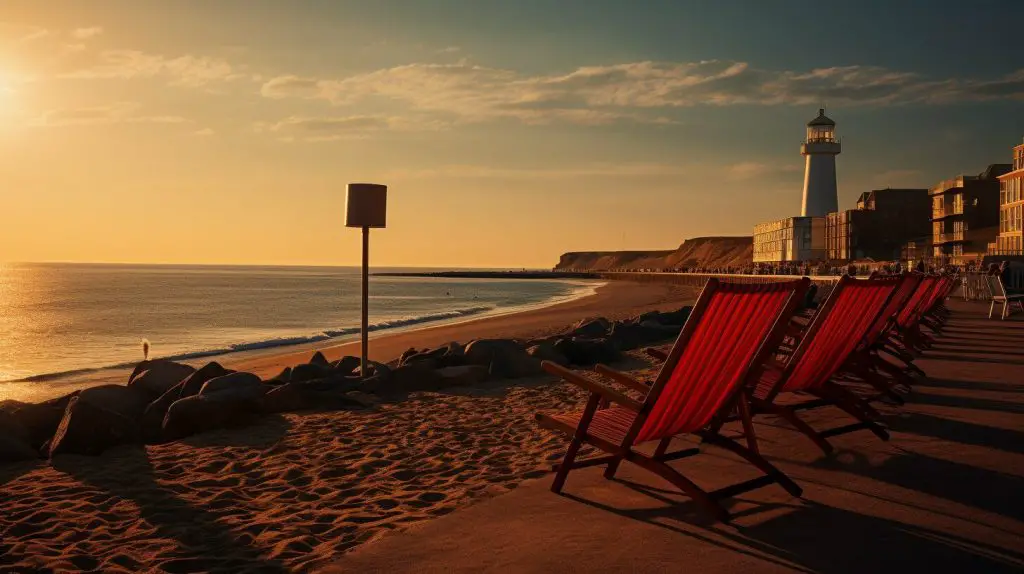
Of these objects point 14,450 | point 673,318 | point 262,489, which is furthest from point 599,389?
point 673,318

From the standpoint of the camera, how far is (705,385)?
3.61 m

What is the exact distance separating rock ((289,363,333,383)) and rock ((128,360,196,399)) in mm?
1108

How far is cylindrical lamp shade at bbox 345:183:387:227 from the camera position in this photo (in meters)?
8.86

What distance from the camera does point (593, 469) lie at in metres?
4.50

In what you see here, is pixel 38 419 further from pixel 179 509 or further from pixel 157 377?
pixel 179 509

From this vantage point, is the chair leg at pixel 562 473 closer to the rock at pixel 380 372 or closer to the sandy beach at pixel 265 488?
the sandy beach at pixel 265 488

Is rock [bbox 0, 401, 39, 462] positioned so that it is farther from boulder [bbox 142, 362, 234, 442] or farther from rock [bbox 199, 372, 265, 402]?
rock [bbox 199, 372, 265, 402]

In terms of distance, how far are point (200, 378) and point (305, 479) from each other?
3396 millimetres

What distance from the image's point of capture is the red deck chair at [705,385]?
11.1 feet

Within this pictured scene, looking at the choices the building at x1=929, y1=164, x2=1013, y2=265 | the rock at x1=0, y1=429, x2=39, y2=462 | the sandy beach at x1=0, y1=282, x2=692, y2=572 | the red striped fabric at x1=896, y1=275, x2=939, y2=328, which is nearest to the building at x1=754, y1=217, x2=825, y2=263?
the building at x1=929, y1=164, x2=1013, y2=265

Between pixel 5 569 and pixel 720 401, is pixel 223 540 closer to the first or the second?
pixel 5 569

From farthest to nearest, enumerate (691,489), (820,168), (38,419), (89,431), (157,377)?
(820,168) < (157,377) < (38,419) < (89,431) < (691,489)

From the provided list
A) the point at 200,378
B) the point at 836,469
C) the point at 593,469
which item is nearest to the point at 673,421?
the point at 593,469

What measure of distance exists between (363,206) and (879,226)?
226 feet
